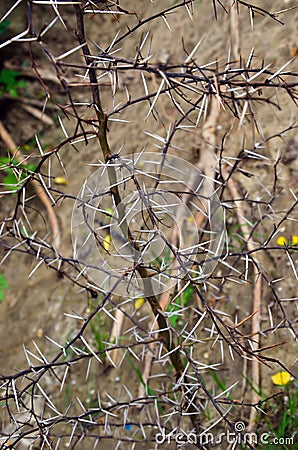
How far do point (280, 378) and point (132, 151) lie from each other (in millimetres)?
1502

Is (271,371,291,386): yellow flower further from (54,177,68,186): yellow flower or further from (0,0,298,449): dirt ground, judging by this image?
(54,177,68,186): yellow flower

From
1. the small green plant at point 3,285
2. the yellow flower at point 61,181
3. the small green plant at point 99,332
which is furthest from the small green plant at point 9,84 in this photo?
the small green plant at point 99,332

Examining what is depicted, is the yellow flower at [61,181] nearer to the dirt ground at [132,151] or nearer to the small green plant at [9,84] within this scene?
the dirt ground at [132,151]

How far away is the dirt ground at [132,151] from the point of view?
7.02 ft

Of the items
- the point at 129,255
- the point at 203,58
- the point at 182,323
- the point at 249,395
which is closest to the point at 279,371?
the point at 249,395

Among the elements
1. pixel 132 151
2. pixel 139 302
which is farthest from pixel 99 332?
pixel 132 151

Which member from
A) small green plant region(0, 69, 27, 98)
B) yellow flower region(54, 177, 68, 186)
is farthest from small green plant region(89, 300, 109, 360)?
small green plant region(0, 69, 27, 98)

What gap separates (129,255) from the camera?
1.29 meters

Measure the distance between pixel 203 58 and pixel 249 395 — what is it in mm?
1791

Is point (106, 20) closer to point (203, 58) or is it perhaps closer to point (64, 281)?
point (203, 58)

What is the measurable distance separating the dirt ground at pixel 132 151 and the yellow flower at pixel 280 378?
28mm

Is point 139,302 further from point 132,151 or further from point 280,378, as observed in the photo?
point 132,151

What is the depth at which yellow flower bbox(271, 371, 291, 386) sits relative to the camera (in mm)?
1892

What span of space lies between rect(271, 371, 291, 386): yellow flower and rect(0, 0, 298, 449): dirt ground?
1.1 inches
